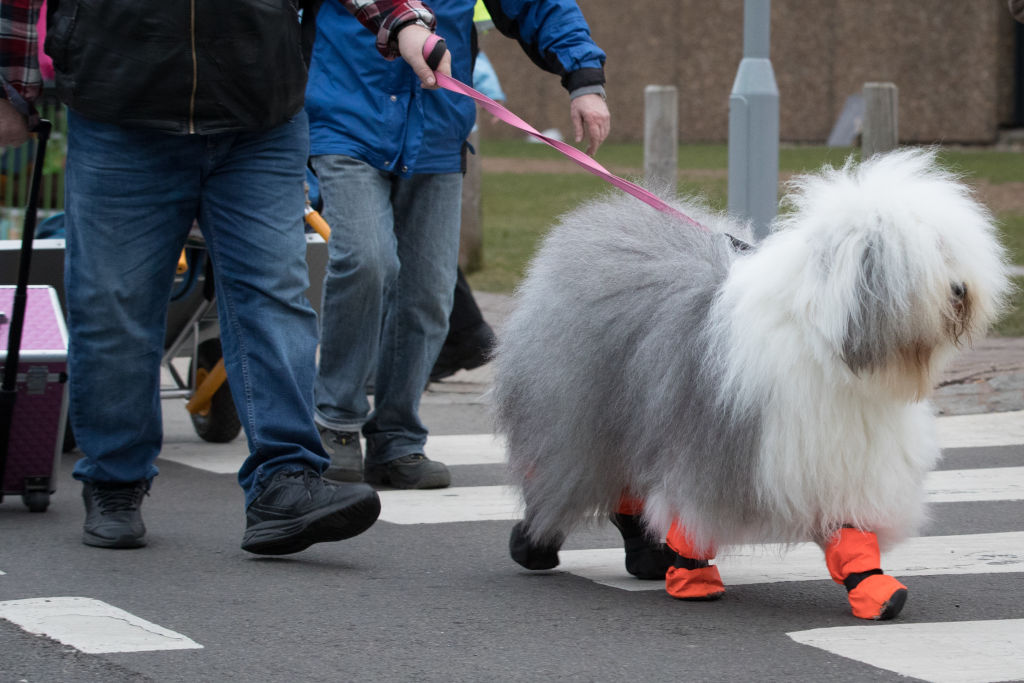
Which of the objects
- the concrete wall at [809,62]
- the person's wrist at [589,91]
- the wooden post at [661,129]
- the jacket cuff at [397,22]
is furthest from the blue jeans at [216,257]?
the concrete wall at [809,62]

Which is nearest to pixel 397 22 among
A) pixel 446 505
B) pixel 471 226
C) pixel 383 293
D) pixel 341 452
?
pixel 383 293

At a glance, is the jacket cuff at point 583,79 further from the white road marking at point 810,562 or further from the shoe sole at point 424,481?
the shoe sole at point 424,481

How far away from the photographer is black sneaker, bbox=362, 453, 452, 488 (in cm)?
572

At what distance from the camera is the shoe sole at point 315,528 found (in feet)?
14.2

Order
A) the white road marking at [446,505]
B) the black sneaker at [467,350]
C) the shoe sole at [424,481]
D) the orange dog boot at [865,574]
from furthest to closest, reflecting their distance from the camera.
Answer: the black sneaker at [467,350] → the shoe sole at [424,481] → the white road marking at [446,505] → the orange dog boot at [865,574]

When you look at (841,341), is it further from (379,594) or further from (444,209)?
(444,209)

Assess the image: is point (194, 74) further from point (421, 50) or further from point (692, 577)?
point (692, 577)

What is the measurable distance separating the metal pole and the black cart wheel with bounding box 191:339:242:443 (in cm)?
315

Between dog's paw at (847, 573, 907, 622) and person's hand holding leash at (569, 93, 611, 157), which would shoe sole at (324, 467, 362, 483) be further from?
dog's paw at (847, 573, 907, 622)

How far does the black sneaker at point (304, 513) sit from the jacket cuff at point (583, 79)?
4.18ft

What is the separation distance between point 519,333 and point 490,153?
2517 centimetres

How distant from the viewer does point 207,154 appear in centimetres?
446

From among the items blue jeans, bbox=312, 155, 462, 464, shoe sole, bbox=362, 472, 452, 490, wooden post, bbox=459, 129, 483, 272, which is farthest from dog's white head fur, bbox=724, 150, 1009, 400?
wooden post, bbox=459, 129, 483, 272

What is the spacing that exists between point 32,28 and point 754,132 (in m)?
4.95
